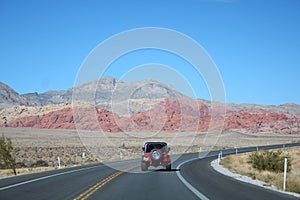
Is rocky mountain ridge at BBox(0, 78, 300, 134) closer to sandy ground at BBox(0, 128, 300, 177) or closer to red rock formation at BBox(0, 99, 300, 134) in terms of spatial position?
red rock formation at BBox(0, 99, 300, 134)

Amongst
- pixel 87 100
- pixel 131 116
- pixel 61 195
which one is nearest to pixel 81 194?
pixel 61 195

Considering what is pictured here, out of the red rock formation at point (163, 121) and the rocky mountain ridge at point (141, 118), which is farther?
the rocky mountain ridge at point (141, 118)

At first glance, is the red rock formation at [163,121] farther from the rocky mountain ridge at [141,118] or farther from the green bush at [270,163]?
the green bush at [270,163]

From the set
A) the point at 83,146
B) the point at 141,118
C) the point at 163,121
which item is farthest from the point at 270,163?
the point at 163,121

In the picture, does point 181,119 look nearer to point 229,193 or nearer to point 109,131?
point 109,131

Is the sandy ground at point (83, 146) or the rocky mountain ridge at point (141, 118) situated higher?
the rocky mountain ridge at point (141, 118)

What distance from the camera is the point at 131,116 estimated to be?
12694cm

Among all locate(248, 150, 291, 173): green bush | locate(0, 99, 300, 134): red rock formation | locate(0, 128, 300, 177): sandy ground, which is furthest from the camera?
locate(0, 99, 300, 134): red rock formation

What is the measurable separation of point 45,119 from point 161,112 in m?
34.5

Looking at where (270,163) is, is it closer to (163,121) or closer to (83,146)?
(83,146)

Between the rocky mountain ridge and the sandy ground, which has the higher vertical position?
the rocky mountain ridge

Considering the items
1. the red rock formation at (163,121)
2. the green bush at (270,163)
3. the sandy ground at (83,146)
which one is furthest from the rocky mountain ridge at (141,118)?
the green bush at (270,163)

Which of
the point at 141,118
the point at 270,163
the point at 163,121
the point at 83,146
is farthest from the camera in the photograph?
the point at 163,121

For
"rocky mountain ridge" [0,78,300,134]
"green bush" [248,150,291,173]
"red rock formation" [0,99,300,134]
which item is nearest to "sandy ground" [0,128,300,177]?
"red rock formation" [0,99,300,134]
